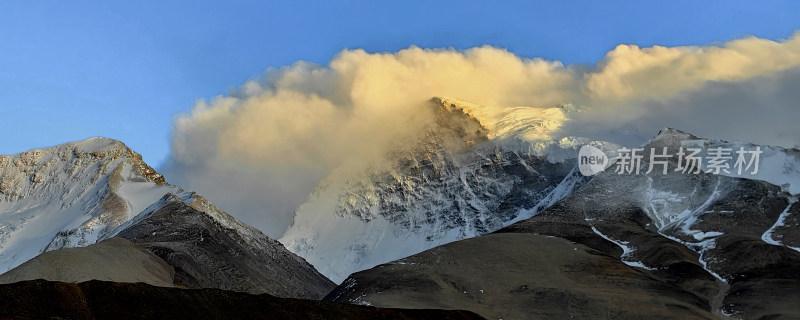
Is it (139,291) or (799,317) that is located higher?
(139,291)

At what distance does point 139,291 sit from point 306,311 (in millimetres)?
22258

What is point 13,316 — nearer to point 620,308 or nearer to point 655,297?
point 620,308

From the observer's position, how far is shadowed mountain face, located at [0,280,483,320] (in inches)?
4358

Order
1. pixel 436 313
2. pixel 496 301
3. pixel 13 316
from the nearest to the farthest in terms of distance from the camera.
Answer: pixel 13 316, pixel 436 313, pixel 496 301

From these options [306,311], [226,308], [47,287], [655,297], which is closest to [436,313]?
[306,311]

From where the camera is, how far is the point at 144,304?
11731 cm

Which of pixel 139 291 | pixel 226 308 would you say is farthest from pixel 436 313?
pixel 139 291

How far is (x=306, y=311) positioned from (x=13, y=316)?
39743mm

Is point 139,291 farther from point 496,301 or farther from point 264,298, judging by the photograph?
point 496,301

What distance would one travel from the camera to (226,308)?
122312mm

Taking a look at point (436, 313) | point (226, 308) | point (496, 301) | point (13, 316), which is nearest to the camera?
point (13, 316)

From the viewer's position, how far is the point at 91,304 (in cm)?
11419

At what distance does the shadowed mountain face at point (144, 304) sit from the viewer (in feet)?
363

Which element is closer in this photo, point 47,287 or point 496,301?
point 47,287
